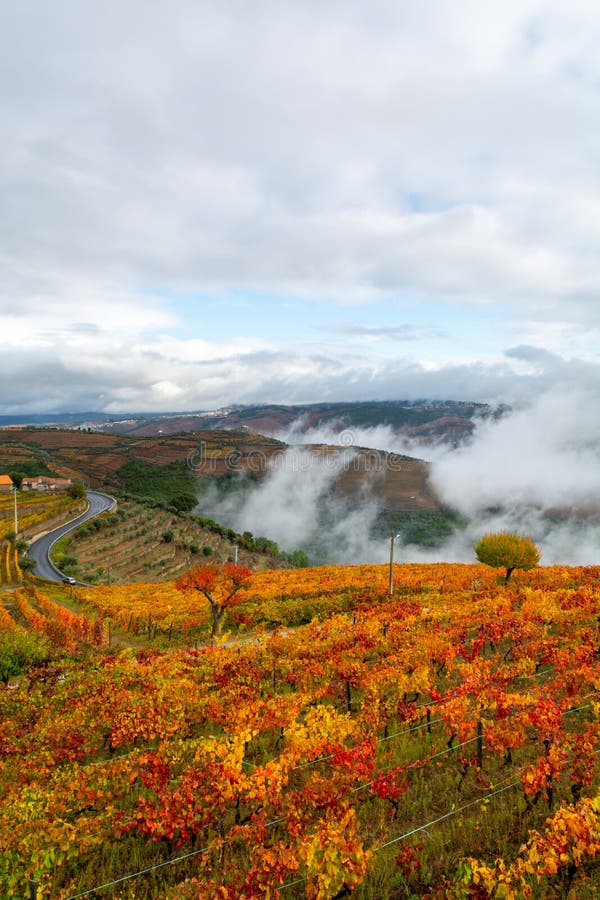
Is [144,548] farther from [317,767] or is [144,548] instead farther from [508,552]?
[317,767]

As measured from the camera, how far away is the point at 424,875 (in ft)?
24.0

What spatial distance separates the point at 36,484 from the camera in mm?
116625

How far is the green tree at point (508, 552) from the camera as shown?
35.1m

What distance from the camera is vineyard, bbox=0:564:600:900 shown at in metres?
6.89

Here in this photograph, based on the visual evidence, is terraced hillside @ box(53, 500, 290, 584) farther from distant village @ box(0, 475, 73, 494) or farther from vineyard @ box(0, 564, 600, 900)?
vineyard @ box(0, 564, 600, 900)

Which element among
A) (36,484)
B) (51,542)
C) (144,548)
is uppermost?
(36,484)

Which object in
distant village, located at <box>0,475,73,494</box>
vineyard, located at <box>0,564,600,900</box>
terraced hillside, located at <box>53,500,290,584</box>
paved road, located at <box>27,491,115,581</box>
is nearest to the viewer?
vineyard, located at <box>0,564,600,900</box>

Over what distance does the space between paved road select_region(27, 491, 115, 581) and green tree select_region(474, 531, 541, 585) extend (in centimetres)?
5162

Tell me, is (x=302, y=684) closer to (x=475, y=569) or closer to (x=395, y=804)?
(x=395, y=804)

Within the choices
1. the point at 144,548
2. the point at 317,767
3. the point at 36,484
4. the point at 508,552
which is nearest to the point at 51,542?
the point at 144,548

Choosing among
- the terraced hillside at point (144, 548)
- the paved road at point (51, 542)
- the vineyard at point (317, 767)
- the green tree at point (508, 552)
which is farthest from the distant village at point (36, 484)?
the green tree at point (508, 552)

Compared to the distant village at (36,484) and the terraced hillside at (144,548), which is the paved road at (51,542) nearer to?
the terraced hillside at (144,548)

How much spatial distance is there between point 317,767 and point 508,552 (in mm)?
28599

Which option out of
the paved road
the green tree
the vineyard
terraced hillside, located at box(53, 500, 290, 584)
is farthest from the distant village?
the green tree
